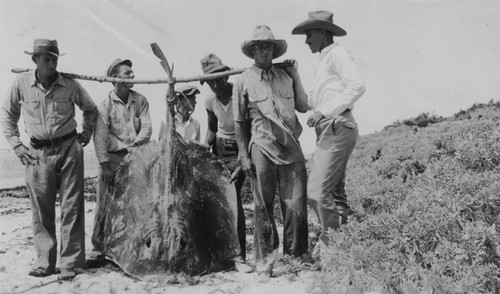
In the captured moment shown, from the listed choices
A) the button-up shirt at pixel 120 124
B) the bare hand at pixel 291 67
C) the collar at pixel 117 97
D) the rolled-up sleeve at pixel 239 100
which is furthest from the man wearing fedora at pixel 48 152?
the bare hand at pixel 291 67

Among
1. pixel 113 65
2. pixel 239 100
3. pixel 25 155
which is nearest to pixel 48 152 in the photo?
pixel 25 155

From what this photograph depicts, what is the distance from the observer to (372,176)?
31.3 feet

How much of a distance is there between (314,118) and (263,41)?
39.6 inches

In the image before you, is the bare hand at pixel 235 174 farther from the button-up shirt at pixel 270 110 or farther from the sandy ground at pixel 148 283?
the sandy ground at pixel 148 283

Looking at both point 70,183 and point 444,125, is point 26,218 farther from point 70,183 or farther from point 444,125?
point 444,125

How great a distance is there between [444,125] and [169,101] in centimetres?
852

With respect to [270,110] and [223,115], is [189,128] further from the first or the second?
[270,110]

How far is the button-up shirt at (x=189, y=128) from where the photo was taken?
692 centimetres

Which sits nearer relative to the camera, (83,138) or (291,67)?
(291,67)

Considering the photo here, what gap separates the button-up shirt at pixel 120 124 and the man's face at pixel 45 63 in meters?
0.84

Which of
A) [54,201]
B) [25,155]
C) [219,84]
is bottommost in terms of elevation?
[54,201]

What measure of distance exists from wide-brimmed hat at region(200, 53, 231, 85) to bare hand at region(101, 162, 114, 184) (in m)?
1.50

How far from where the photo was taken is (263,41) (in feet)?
16.9

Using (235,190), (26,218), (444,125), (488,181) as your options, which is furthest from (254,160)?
(444,125)
